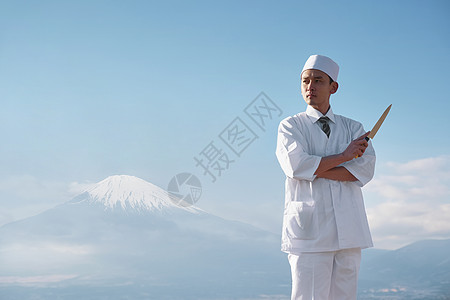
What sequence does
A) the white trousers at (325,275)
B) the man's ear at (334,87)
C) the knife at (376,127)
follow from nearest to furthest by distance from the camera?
the white trousers at (325,275) < the knife at (376,127) < the man's ear at (334,87)

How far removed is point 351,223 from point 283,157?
40 cm

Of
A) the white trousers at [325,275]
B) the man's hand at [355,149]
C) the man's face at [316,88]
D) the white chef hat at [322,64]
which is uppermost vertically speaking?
the white chef hat at [322,64]

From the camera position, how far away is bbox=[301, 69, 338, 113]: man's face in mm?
2293

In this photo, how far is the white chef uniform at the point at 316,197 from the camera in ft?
6.83

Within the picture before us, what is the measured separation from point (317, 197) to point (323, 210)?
61mm

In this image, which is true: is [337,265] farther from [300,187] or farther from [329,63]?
[329,63]

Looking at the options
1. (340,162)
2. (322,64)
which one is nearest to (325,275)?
(340,162)

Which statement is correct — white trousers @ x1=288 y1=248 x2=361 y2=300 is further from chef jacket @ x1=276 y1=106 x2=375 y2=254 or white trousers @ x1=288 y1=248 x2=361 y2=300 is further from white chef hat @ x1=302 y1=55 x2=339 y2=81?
white chef hat @ x1=302 y1=55 x2=339 y2=81

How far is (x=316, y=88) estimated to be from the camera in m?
2.31

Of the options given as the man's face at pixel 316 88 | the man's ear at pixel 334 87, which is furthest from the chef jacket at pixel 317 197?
the man's ear at pixel 334 87

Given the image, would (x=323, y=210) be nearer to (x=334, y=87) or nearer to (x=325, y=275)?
(x=325, y=275)

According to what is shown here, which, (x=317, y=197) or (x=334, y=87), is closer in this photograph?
(x=317, y=197)

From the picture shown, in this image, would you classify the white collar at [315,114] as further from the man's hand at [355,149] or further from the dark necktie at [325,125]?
the man's hand at [355,149]

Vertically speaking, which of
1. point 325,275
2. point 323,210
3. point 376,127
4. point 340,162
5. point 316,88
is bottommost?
point 325,275
